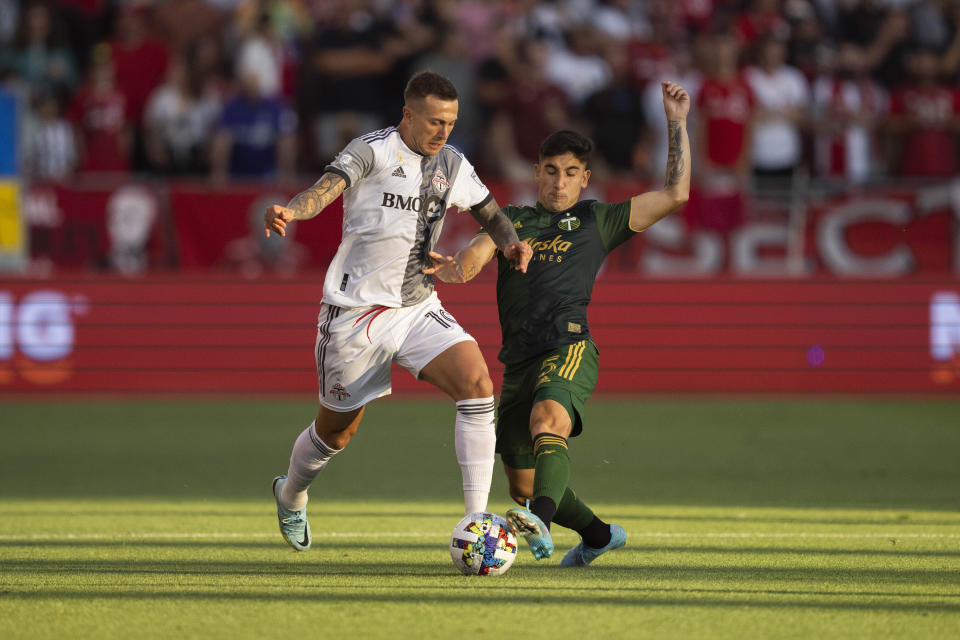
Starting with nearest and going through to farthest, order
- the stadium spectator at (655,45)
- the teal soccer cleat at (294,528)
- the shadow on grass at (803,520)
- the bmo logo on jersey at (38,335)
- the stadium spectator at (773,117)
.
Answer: the teal soccer cleat at (294,528) < the shadow on grass at (803,520) < the bmo logo on jersey at (38,335) < the stadium spectator at (773,117) < the stadium spectator at (655,45)

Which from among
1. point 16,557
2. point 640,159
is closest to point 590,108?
point 640,159

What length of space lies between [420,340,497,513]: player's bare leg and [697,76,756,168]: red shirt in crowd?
29.7ft

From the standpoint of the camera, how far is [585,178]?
687 centimetres

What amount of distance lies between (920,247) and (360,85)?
20.5ft

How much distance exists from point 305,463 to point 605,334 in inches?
301

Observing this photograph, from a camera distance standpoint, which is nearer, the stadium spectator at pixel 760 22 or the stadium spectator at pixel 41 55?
the stadium spectator at pixel 41 55

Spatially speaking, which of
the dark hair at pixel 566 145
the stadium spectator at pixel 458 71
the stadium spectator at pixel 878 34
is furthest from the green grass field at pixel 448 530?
the stadium spectator at pixel 878 34

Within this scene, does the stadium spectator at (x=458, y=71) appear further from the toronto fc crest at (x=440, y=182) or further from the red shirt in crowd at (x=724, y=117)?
the toronto fc crest at (x=440, y=182)

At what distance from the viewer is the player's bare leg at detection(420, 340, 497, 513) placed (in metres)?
6.37

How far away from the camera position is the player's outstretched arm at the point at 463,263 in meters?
6.50

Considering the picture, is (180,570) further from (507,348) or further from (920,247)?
(920,247)

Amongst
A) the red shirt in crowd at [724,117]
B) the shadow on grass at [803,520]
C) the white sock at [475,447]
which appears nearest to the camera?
the white sock at [475,447]

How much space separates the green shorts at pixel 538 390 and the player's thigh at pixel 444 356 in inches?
5.6

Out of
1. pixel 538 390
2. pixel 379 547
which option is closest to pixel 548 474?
pixel 538 390
